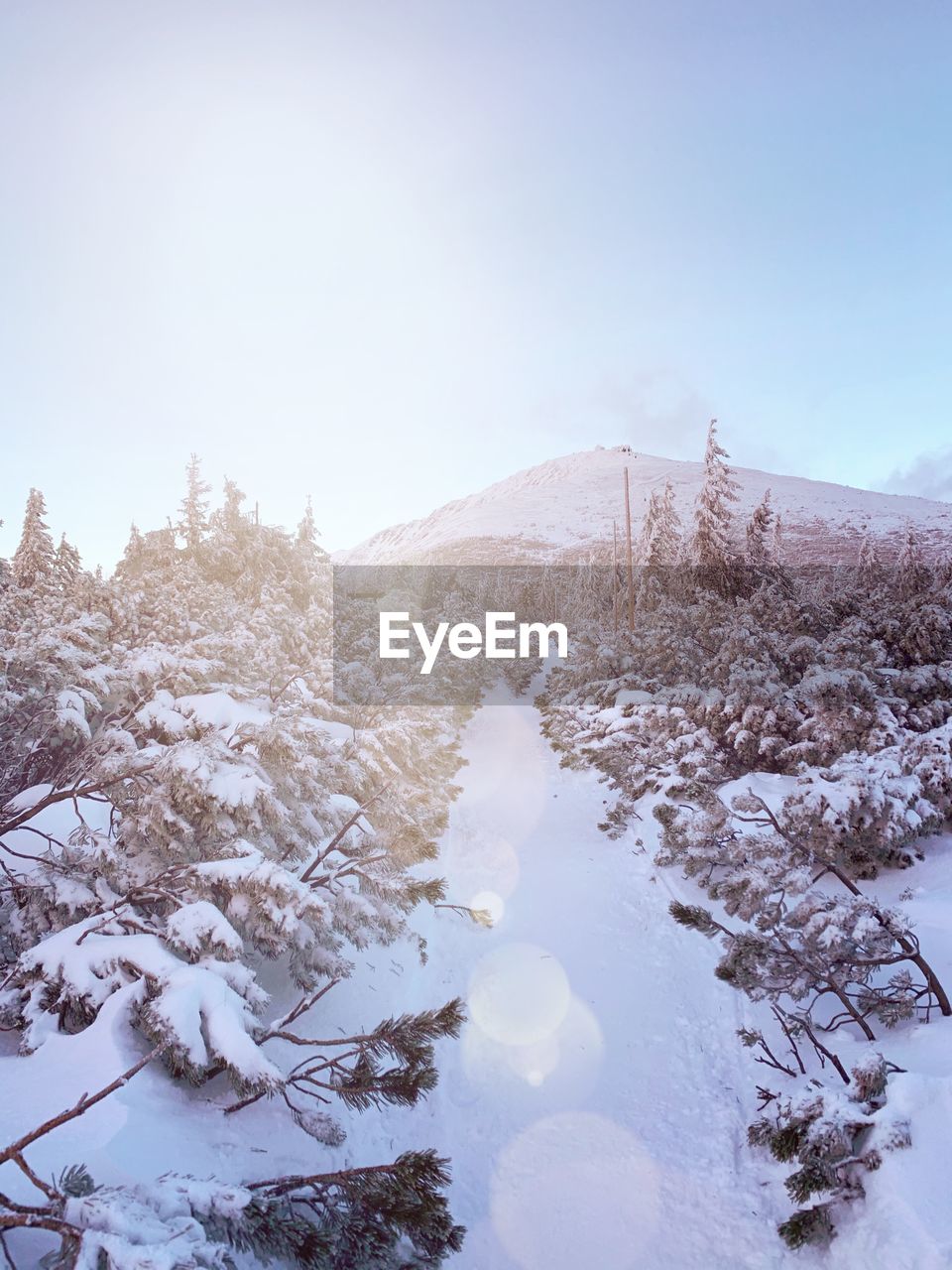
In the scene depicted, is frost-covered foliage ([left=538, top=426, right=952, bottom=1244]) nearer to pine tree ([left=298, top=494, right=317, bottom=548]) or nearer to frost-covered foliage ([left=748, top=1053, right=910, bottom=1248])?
frost-covered foliage ([left=748, top=1053, right=910, bottom=1248])

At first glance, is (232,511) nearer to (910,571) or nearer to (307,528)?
(307,528)

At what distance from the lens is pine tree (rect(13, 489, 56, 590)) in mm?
28672

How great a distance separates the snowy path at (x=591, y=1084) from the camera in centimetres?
418

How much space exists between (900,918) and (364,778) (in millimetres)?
6213

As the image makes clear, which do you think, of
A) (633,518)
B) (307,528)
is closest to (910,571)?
(307,528)

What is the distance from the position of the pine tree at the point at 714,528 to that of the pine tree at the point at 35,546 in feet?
94.9

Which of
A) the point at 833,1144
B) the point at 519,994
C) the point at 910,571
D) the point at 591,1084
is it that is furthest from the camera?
the point at 910,571

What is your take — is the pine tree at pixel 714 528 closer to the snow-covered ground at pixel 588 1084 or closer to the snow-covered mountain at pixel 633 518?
the snow-covered ground at pixel 588 1084

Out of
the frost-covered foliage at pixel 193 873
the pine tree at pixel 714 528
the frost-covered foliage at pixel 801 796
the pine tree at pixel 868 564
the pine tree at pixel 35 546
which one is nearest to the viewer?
the frost-covered foliage at pixel 193 873

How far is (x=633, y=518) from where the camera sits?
347ft

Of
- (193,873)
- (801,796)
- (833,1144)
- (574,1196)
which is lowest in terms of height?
(574,1196)

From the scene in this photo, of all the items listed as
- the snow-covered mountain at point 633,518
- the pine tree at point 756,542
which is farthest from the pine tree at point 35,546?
the snow-covered mountain at point 633,518

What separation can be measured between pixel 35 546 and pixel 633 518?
91.9 m

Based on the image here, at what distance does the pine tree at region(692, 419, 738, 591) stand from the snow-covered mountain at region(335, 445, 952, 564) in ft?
115
